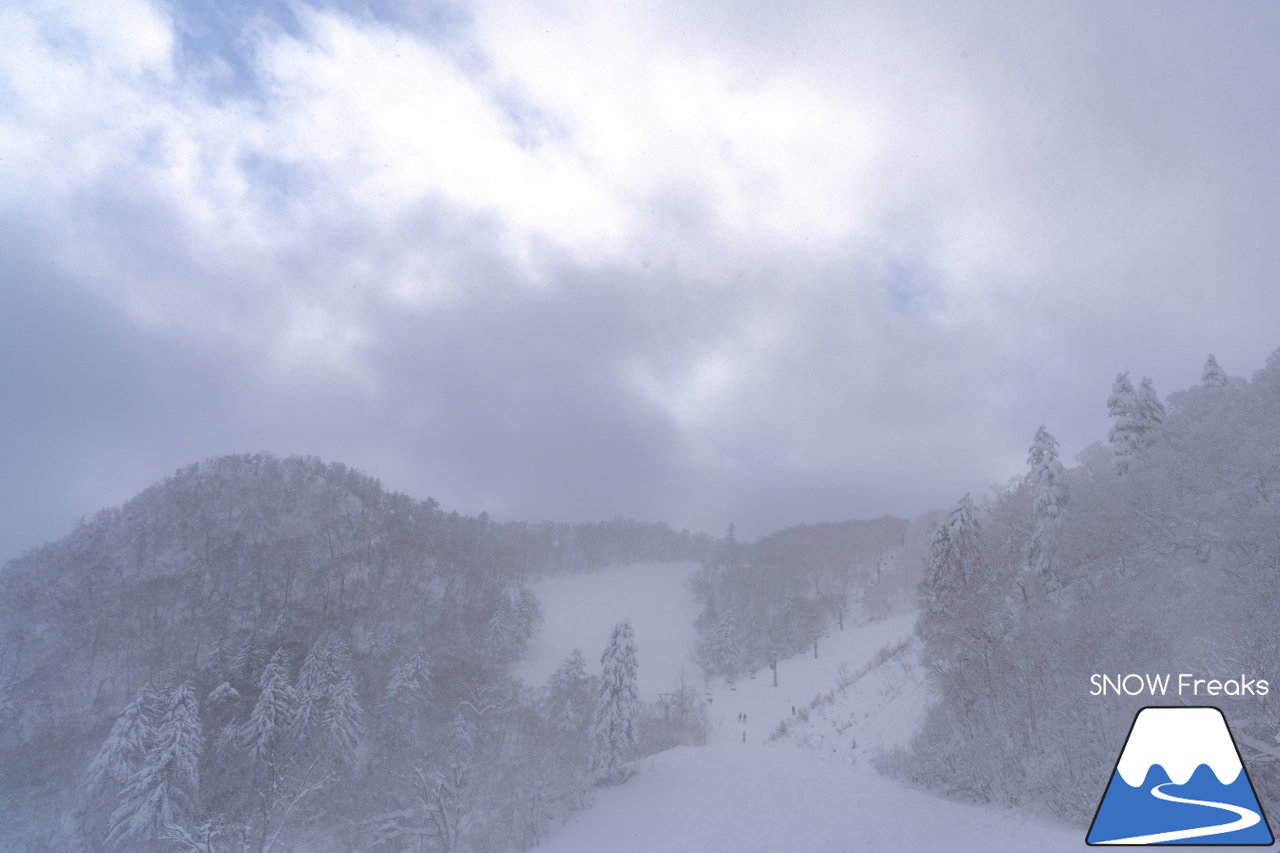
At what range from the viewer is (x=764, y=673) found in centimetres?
8800

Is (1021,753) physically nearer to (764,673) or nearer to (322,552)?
(764,673)

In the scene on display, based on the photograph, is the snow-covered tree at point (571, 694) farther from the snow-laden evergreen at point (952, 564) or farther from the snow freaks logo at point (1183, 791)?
the snow freaks logo at point (1183, 791)

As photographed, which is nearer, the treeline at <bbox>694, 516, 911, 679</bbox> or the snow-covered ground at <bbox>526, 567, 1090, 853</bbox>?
the snow-covered ground at <bbox>526, 567, 1090, 853</bbox>

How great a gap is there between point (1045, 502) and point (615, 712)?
30821 mm

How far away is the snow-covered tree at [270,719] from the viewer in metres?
56.2

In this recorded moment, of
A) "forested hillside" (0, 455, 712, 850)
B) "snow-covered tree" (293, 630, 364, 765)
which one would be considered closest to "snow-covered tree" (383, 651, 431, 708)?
"forested hillside" (0, 455, 712, 850)

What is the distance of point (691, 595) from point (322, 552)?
249ft

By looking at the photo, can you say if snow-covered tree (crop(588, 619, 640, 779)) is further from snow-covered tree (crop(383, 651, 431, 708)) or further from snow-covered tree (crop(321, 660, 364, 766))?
snow-covered tree (crop(383, 651, 431, 708))

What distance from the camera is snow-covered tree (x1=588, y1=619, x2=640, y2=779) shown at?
40625 millimetres

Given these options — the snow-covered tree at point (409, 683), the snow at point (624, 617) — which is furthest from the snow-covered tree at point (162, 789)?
the snow at point (624, 617)

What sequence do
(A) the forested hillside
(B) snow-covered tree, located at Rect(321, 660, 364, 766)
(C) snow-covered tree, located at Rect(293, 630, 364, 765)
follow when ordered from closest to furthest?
(A) the forested hillside → (B) snow-covered tree, located at Rect(321, 660, 364, 766) → (C) snow-covered tree, located at Rect(293, 630, 364, 765)

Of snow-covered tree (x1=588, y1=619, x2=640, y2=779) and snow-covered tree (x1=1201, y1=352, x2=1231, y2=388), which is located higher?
snow-covered tree (x1=1201, y1=352, x2=1231, y2=388)

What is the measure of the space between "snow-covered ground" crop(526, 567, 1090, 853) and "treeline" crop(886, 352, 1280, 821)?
5.51 ft

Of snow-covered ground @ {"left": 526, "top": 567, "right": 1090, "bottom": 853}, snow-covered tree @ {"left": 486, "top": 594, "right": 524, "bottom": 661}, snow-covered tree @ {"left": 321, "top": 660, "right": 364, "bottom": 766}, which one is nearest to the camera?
snow-covered ground @ {"left": 526, "top": 567, "right": 1090, "bottom": 853}
